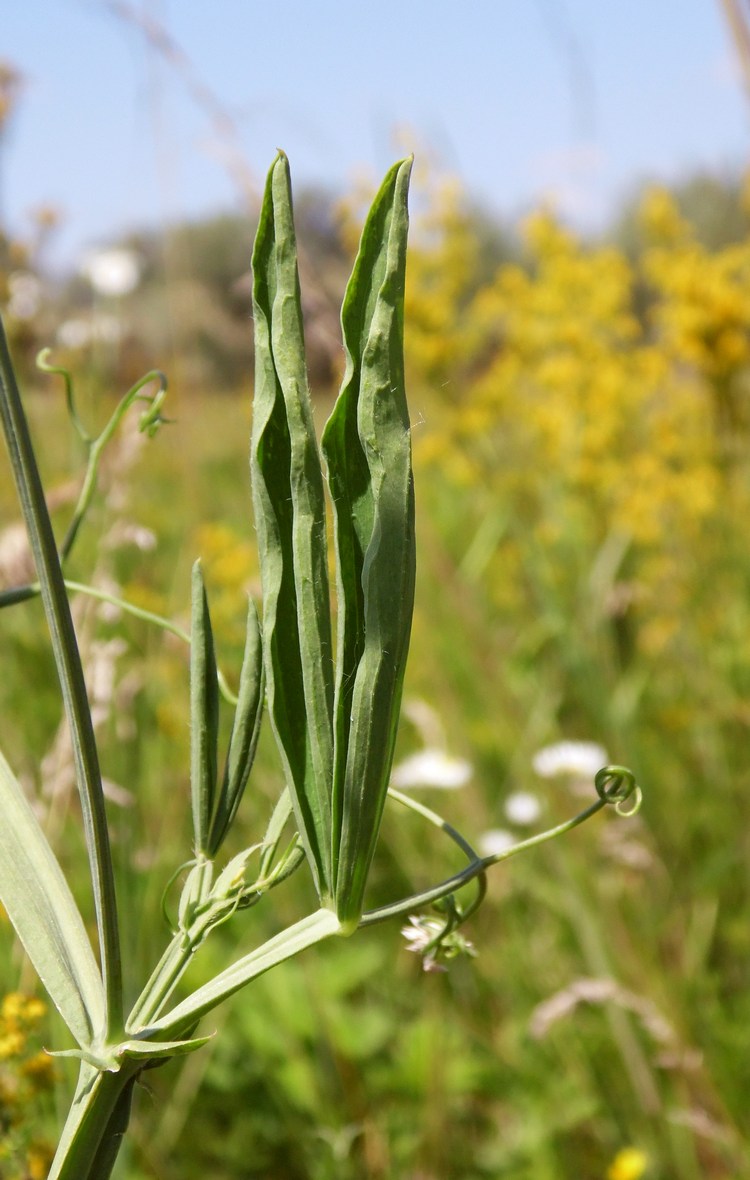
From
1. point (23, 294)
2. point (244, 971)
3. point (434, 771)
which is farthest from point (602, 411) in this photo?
point (244, 971)

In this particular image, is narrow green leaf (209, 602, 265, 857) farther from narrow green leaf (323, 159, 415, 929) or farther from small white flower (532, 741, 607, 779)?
small white flower (532, 741, 607, 779)

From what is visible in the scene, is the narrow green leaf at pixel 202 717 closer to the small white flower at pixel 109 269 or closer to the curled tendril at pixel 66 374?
the curled tendril at pixel 66 374

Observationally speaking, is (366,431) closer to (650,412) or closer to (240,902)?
(240,902)

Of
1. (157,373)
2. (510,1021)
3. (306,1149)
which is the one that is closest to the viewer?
(157,373)

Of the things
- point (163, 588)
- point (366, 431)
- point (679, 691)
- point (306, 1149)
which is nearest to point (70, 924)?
point (366, 431)

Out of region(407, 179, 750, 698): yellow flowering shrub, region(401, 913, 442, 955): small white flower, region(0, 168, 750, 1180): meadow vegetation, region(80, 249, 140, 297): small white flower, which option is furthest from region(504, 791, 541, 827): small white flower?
region(80, 249, 140, 297): small white flower

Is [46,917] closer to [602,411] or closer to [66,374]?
[66,374]

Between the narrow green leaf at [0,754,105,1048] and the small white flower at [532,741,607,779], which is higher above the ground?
the narrow green leaf at [0,754,105,1048]
